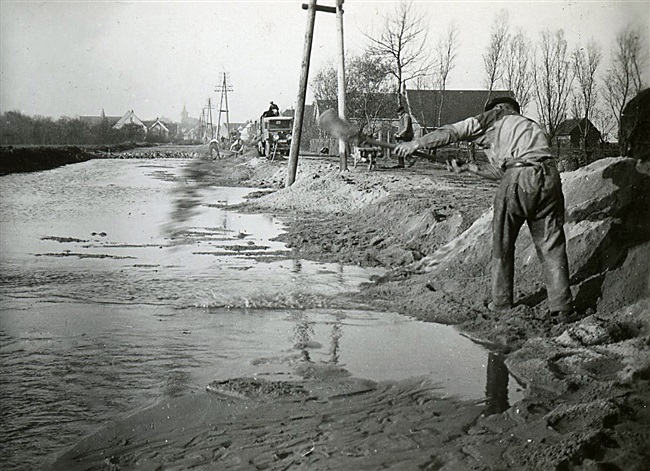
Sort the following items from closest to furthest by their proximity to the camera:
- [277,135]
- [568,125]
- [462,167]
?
1. [462,167]
2. [568,125]
3. [277,135]

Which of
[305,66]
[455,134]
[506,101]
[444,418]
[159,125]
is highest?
[159,125]

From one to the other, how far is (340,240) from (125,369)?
7203 mm

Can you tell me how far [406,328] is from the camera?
6.38 m

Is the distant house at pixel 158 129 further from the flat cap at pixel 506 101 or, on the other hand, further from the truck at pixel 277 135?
the flat cap at pixel 506 101

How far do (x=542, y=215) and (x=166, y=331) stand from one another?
11.7 feet

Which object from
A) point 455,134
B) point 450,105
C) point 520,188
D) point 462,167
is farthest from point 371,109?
point 520,188

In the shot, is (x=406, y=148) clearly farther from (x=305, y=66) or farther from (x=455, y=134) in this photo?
(x=305, y=66)

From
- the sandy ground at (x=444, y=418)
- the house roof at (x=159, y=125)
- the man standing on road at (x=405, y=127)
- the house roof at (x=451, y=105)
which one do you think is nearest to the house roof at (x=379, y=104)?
the house roof at (x=451, y=105)

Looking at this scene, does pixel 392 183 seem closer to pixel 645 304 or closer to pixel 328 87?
pixel 645 304

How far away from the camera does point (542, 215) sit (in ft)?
19.1

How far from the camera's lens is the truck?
3962 centimetres

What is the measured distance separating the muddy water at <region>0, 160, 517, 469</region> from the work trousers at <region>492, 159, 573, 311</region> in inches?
37.9

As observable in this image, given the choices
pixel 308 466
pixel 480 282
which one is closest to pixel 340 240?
pixel 480 282

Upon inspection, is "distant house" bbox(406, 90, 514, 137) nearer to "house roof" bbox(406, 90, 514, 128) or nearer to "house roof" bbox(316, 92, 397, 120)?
"house roof" bbox(406, 90, 514, 128)
